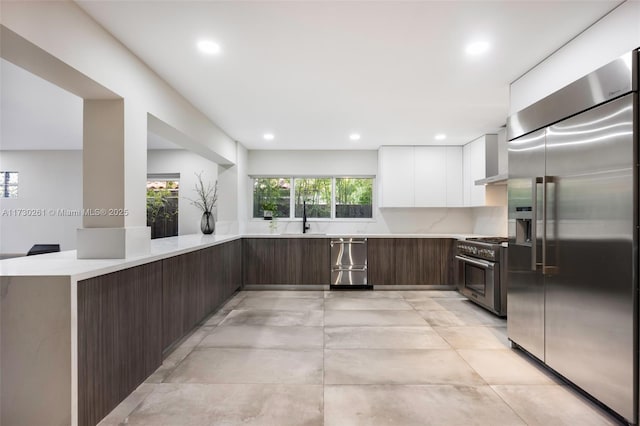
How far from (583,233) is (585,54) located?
1.19 meters

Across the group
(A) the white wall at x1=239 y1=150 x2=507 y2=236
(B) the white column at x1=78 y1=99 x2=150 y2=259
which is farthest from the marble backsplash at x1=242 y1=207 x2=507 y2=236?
(B) the white column at x1=78 y1=99 x2=150 y2=259

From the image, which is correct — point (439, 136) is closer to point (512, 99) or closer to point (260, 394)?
point (512, 99)

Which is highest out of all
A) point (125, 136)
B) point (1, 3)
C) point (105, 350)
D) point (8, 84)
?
point (8, 84)

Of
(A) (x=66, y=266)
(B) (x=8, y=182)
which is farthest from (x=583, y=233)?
(B) (x=8, y=182)

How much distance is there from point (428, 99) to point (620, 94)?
1.89 metres

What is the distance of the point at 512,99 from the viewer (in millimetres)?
3182

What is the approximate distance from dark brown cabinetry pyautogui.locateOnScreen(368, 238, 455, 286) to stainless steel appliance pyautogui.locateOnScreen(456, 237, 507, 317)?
362 millimetres

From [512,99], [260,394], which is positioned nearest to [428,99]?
[512,99]

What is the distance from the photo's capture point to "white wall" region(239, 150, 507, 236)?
622cm

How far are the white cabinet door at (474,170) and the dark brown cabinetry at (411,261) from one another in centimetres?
75

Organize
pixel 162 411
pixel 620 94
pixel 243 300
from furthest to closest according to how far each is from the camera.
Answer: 1. pixel 243 300
2. pixel 162 411
3. pixel 620 94

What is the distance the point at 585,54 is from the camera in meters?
2.30

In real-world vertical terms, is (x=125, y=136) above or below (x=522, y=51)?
below

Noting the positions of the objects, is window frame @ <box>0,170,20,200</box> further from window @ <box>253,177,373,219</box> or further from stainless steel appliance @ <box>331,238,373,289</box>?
stainless steel appliance @ <box>331,238,373,289</box>
